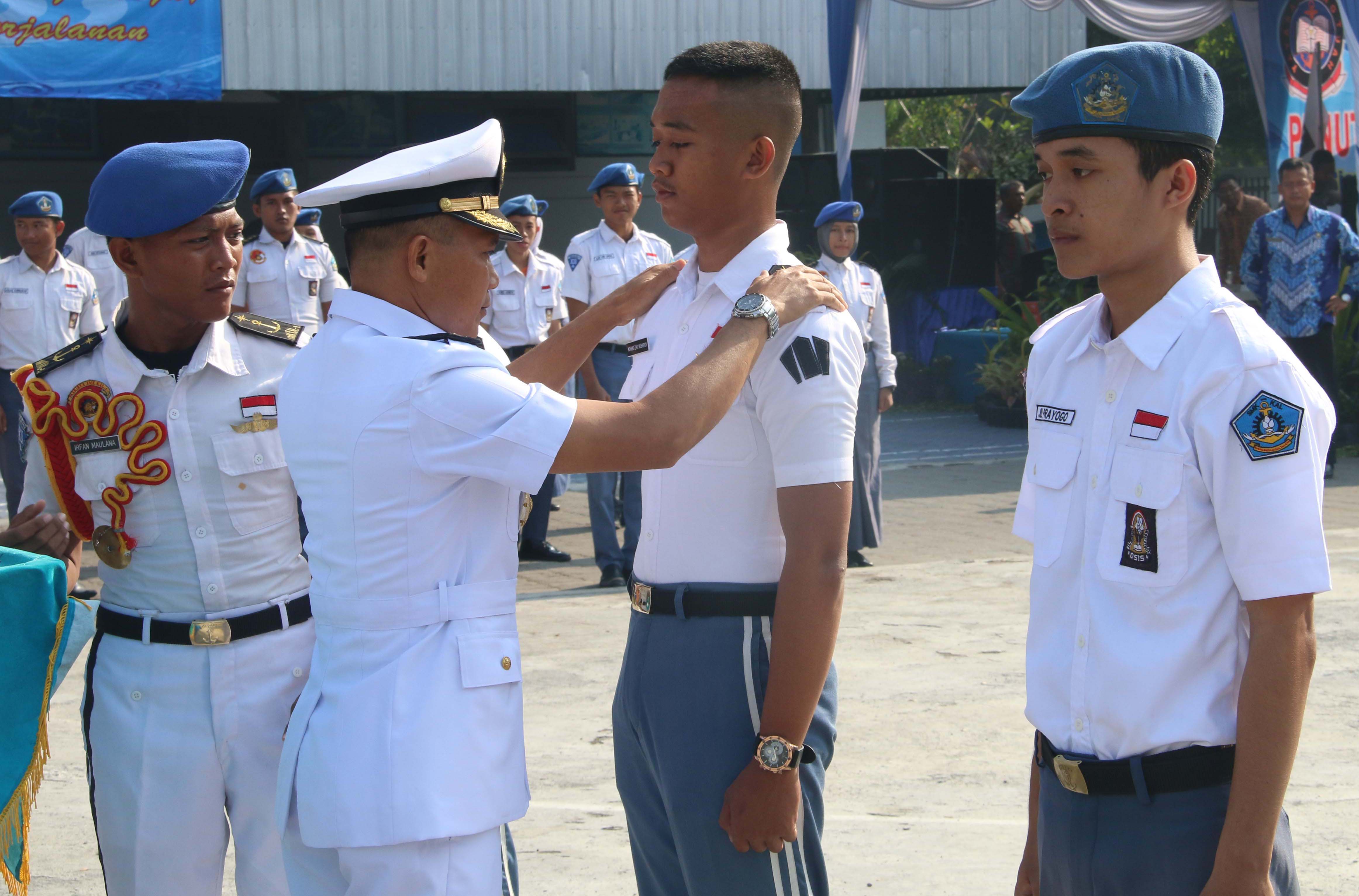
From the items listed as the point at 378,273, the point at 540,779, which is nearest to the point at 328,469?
the point at 378,273

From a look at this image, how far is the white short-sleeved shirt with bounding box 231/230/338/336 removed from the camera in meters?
8.71

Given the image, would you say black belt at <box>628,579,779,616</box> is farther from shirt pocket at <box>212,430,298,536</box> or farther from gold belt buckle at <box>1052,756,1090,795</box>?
shirt pocket at <box>212,430,298,536</box>

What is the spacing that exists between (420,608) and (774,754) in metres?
0.60

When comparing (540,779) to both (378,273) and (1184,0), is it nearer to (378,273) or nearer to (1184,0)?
(378,273)

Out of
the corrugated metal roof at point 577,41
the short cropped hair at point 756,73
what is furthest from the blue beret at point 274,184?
the short cropped hair at point 756,73

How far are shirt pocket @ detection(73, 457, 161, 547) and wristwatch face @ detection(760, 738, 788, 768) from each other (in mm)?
1294

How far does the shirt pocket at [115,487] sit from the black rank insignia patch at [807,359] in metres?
1.27

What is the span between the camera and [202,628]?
263cm

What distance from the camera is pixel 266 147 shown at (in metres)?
19.0

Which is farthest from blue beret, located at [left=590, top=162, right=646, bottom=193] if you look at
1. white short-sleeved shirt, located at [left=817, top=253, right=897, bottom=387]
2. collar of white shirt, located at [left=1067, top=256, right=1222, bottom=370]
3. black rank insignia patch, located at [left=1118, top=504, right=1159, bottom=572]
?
black rank insignia patch, located at [left=1118, top=504, right=1159, bottom=572]

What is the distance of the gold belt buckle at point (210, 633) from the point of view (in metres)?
2.63

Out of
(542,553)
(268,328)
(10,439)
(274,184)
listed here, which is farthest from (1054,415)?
(274,184)

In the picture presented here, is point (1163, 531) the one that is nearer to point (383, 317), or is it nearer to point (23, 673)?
point (383, 317)

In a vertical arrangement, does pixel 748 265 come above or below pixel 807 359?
above
